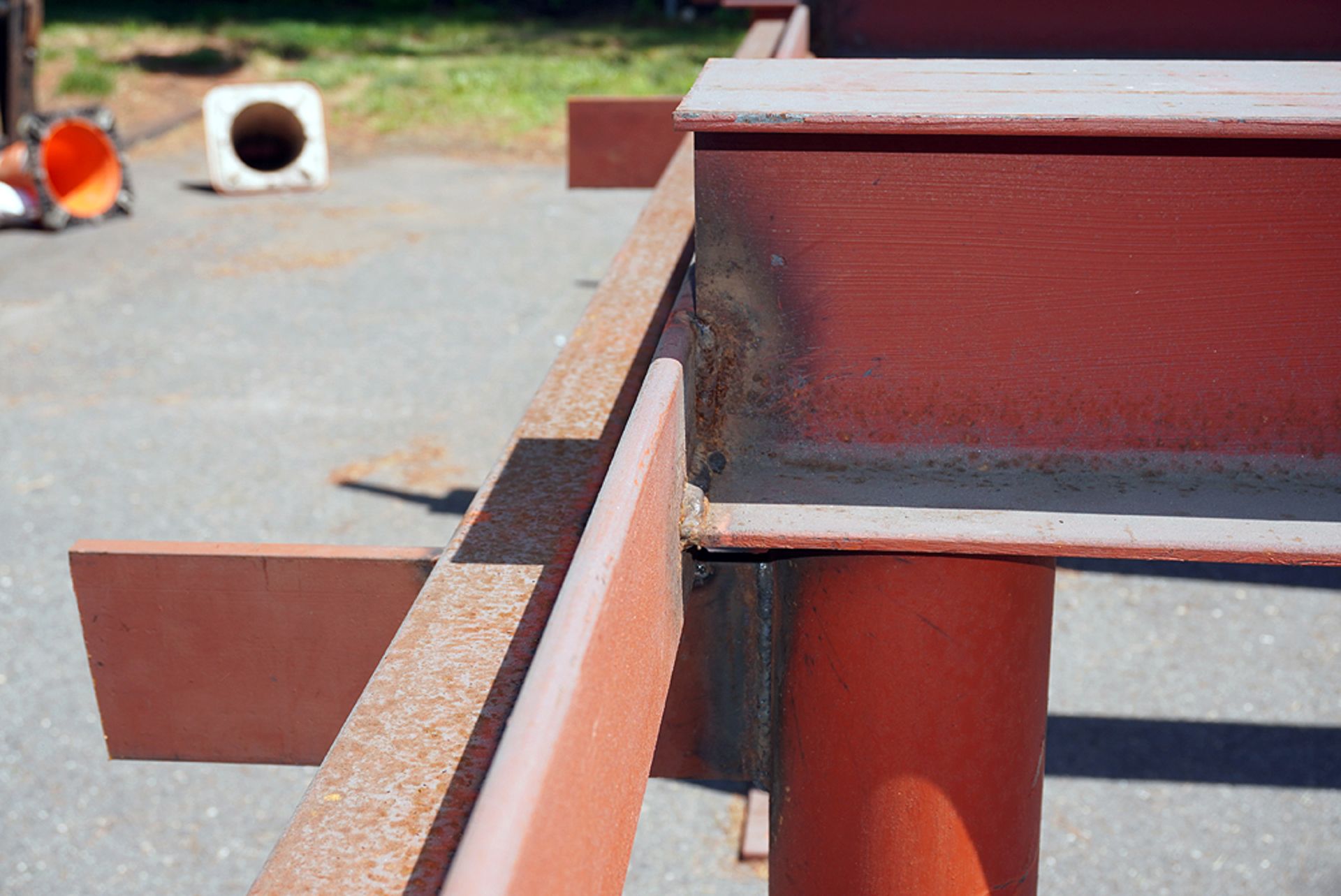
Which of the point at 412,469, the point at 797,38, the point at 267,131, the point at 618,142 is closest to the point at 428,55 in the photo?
the point at 267,131

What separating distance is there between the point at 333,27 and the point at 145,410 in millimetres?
11301

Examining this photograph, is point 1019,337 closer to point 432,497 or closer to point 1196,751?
point 1196,751

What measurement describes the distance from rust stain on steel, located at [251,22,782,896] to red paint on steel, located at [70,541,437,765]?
0.15 metres

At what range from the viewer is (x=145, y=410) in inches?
237

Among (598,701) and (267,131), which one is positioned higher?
(598,701)

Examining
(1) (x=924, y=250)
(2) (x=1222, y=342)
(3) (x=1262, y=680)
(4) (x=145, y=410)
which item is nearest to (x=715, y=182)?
(1) (x=924, y=250)

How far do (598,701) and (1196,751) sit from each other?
11.0 feet

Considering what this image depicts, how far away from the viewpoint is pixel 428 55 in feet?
48.2

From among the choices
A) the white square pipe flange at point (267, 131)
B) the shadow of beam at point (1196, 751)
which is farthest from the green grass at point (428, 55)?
the shadow of beam at point (1196, 751)

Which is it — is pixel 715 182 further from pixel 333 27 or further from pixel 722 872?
pixel 333 27

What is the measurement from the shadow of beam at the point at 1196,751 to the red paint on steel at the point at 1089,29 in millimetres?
1961

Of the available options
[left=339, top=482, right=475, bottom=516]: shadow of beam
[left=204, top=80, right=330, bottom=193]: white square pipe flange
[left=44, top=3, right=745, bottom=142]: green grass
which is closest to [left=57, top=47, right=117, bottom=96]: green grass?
[left=44, top=3, right=745, bottom=142]: green grass

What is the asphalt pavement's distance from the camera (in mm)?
3314

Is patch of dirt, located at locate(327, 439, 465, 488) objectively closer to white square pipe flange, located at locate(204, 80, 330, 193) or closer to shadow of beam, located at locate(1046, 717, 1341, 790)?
shadow of beam, located at locate(1046, 717, 1341, 790)
